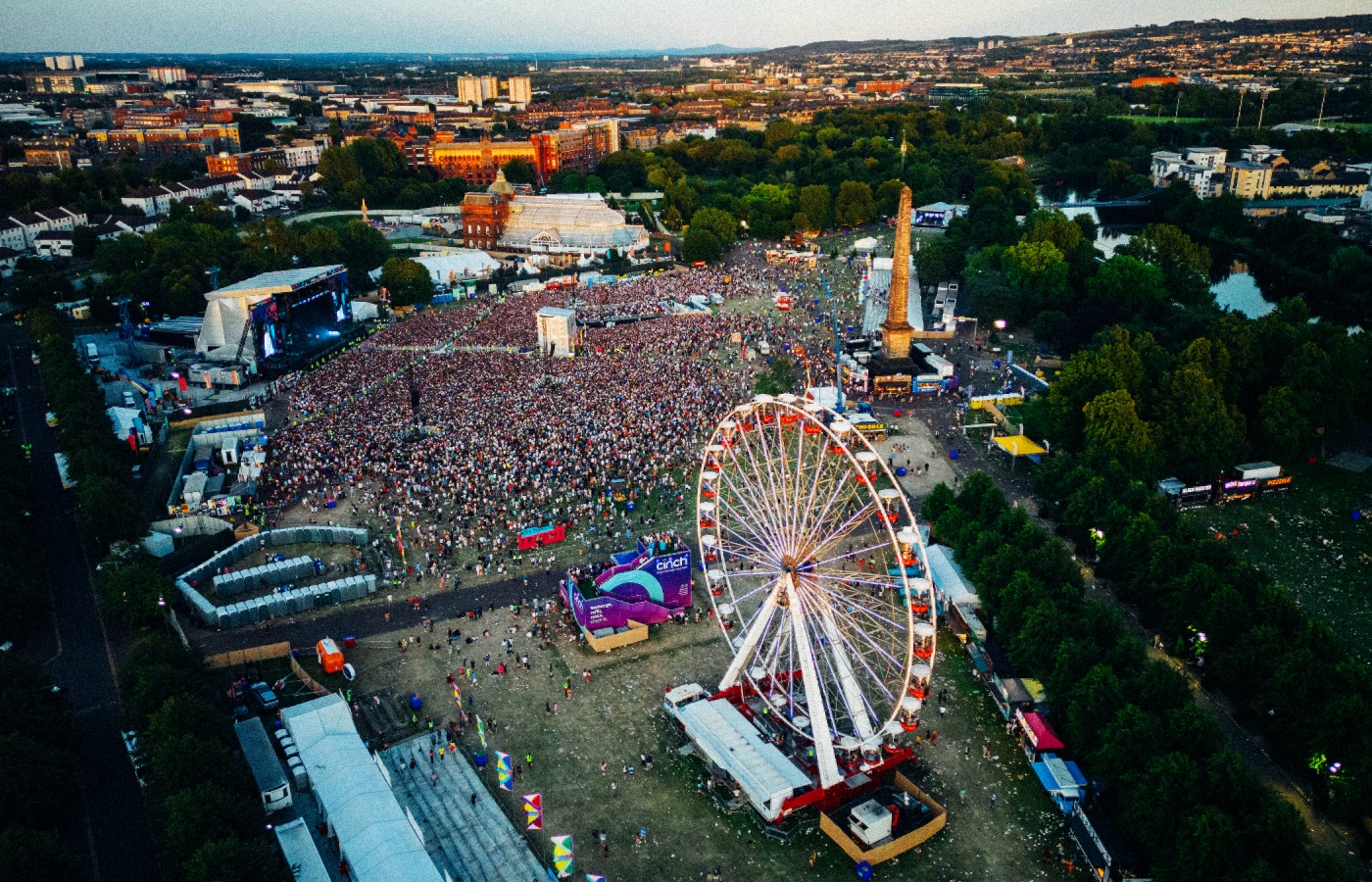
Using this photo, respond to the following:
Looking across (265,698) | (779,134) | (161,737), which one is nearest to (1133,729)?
(265,698)

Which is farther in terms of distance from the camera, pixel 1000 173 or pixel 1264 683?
pixel 1000 173

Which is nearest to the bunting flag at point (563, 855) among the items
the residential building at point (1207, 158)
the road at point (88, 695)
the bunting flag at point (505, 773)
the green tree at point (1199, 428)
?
the bunting flag at point (505, 773)

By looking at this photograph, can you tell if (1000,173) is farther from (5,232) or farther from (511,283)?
(5,232)

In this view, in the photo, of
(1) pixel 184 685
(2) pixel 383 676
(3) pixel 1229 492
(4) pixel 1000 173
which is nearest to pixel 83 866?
(1) pixel 184 685

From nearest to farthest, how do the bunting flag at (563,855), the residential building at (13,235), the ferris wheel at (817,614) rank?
the bunting flag at (563,855) → the ferris wheel at (817,614) → the residential building at (13,235)

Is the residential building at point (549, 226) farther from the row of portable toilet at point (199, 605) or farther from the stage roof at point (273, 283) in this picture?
the row of portable toilet at point (199, 605)
